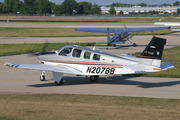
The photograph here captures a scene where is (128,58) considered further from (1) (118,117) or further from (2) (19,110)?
(2) (19,110)

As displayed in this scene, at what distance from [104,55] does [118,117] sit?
548 centimetres

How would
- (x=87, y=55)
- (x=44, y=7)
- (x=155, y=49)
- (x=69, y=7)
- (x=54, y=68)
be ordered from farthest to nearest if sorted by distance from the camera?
(x=44, y=7) < (x=69, y=7) < (x=87, y=55) < (x=54, y=68) < (x=155, y=49)

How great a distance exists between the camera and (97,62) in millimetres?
13633

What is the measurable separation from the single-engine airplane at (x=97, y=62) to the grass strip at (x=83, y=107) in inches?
77.1

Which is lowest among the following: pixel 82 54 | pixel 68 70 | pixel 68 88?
pixel 68 88

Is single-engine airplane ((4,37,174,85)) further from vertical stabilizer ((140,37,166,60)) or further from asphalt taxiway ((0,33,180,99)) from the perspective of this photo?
asphalt taxiway ((0,33,180,99))

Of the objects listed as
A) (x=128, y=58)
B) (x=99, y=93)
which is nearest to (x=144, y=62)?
(x=128, y=58)

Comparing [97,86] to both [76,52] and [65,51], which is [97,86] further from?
[65,51]

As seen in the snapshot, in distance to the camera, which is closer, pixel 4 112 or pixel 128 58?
pixel 4 112

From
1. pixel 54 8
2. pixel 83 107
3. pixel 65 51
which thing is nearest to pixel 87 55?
pixel 65 51

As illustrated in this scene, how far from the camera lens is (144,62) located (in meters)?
13.0

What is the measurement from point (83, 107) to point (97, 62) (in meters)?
4.11

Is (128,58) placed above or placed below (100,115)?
above

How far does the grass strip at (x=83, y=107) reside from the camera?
8.77 metres
